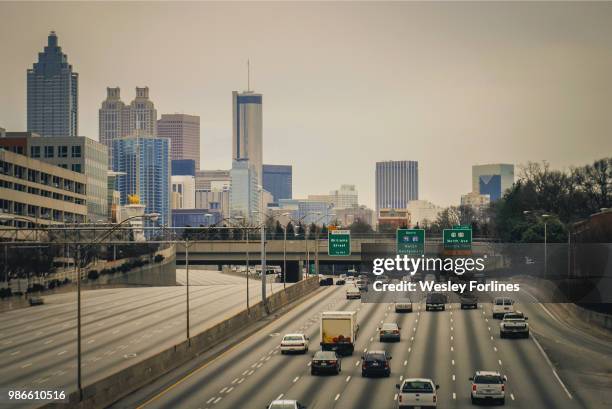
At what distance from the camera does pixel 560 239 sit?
451ft

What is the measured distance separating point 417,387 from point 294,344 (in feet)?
75.4

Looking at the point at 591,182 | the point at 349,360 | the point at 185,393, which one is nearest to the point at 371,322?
the point at 349,360

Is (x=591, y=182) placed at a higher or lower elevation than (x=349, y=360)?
higher

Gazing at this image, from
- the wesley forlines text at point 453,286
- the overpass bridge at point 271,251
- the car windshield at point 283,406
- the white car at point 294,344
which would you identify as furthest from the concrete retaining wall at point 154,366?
the overpass bridge at point 271,251

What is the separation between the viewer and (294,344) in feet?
215

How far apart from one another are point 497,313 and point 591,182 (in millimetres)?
93884

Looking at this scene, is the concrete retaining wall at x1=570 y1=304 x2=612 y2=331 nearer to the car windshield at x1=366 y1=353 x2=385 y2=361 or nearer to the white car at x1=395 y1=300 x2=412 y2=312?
the white car at x1=395 y1=300 x2=412 y2=312

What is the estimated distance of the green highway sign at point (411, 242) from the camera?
3526 inches

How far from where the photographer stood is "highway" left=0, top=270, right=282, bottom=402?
59531 mm

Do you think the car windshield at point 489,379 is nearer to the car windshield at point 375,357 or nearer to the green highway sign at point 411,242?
the car windshield at point 375,357

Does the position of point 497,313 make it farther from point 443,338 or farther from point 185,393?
point 185,393

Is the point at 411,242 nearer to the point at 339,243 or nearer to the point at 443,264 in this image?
the point at 339,243

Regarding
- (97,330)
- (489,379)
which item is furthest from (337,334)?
(97,330)

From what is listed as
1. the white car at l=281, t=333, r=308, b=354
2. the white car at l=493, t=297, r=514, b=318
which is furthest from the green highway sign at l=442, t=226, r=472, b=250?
the white car at l=281, t=333, r=308, b=354
